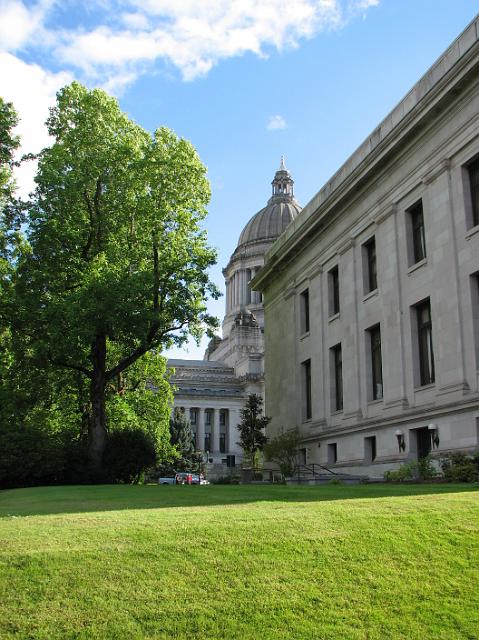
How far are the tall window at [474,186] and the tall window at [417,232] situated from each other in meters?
3.21

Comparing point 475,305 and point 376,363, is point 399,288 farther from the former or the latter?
point 475,305

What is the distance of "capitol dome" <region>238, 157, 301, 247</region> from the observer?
427ft

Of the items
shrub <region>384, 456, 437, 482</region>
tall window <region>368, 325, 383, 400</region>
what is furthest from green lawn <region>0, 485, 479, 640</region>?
tall window <region>368, 325, 383, 400</region>

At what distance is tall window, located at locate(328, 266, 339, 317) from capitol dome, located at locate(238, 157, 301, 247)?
297ft

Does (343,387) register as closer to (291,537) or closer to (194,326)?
(194,326)

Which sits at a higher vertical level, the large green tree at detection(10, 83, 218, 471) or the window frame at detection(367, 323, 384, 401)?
the large green tree at detection(10, 83, 218, 471)

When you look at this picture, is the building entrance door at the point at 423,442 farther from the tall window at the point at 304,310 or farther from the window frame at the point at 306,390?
the tall window at the point at 304,310

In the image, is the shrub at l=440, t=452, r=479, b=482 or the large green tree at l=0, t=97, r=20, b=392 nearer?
the shrub at l=440, t=452, r=479, b=482

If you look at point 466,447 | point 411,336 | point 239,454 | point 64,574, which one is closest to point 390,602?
point 64,574

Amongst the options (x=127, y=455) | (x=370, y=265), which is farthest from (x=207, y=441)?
(x=370, y=265)

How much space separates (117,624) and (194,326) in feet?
97.6

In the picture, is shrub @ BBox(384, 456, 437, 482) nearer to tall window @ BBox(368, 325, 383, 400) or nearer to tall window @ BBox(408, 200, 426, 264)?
tall window @ BBox(368, 325, 383, 400)

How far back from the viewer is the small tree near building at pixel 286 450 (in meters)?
36.3

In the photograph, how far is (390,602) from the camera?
23.9 ft
